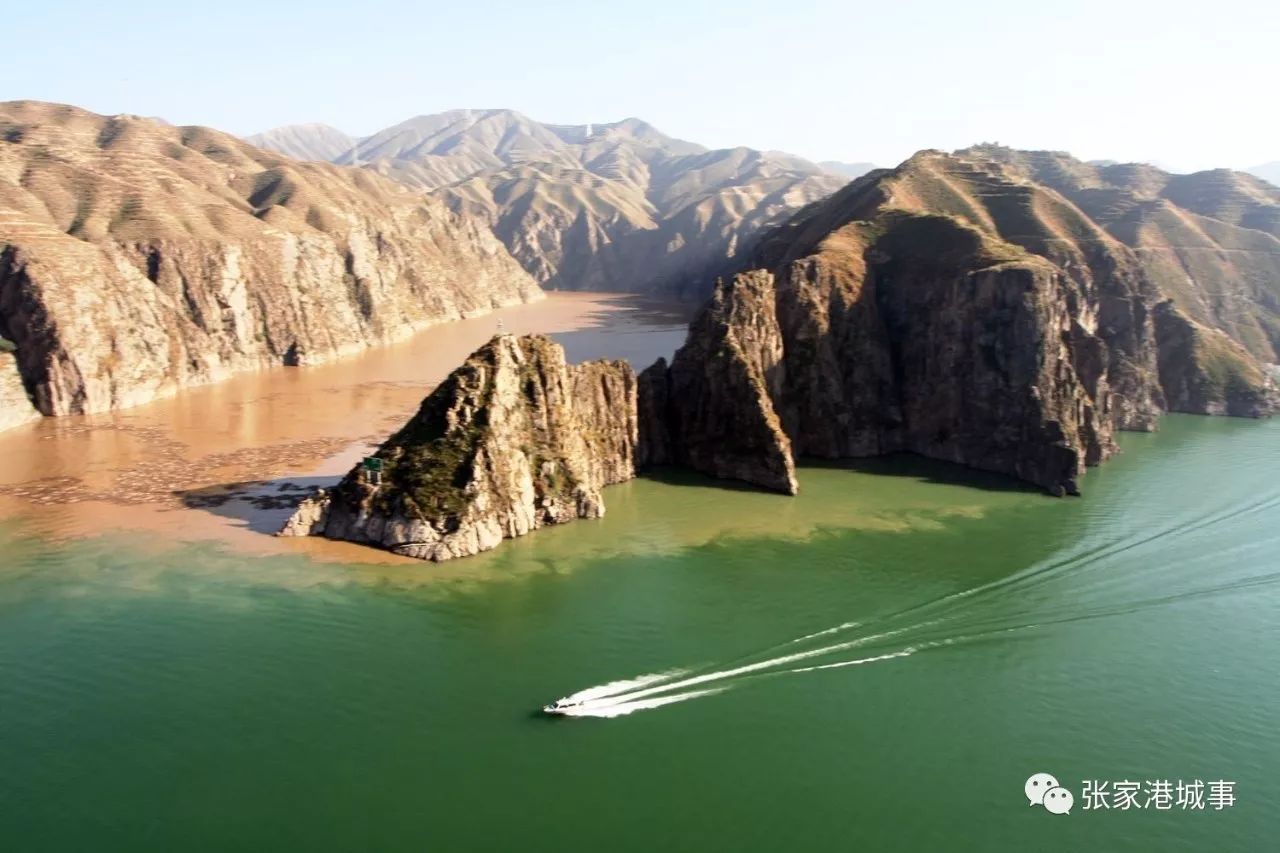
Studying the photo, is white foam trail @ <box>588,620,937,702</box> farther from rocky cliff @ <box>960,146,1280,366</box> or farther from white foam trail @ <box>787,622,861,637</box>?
rocky cliff @ <box>960,146,1280,366</box>

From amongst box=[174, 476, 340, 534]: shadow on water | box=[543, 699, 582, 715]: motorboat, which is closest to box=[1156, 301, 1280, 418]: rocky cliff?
box=[543, 699, 582, 715]: motorboat

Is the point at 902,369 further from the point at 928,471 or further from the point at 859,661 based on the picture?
the point at 859,661

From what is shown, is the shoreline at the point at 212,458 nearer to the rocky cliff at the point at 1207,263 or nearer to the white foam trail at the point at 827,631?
the white foam trail at the point at 827,631

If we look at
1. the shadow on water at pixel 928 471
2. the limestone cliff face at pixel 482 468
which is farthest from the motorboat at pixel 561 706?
the shadow on water at pixel 928 471

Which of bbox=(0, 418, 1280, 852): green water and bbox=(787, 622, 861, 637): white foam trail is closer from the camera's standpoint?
bbox=(0, 418, 1280, 852): green water

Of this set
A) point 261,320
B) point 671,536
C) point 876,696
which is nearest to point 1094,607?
point 876,696

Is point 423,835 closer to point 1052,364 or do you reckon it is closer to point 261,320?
point 1052,364
